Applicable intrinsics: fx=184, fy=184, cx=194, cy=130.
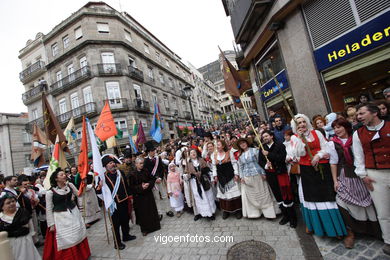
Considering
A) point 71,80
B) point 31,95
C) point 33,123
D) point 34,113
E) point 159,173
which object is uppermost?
point 31,95

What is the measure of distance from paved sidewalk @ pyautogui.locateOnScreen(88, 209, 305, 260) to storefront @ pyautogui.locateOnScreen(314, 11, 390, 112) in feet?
16.7

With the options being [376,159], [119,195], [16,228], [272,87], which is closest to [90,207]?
[119,195]

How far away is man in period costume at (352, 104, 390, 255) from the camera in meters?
2.30

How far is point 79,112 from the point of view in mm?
17984

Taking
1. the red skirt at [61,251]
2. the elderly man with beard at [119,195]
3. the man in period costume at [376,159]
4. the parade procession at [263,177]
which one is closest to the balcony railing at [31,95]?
the parade procession at [263,177]

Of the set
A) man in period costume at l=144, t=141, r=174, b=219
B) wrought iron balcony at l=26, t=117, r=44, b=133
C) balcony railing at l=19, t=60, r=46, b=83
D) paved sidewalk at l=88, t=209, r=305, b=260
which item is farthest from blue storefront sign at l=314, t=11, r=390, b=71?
balcony railing at l=19, t=60, r=46, b=83

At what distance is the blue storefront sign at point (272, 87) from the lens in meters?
7.92

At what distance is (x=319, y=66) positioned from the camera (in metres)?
6.30

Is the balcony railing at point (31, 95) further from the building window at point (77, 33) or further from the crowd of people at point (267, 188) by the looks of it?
the crowd of people at point (267, 188)

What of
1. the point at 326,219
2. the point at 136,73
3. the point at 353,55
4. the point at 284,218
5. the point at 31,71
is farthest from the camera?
the point at 31,71

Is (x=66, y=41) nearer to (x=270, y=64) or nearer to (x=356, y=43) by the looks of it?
(x=270, y=64)

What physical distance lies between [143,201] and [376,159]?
15.2 feet

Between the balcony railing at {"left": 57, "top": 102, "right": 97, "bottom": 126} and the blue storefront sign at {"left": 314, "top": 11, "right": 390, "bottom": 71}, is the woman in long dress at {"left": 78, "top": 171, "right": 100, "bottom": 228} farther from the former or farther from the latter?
the balcony railing at {"left": 57, "top": 102, "right": 97, "bottom": 126}

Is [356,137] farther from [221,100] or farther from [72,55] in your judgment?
[221,100]
